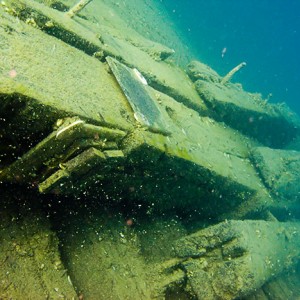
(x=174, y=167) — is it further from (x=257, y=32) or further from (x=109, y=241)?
(x=257, y=32)

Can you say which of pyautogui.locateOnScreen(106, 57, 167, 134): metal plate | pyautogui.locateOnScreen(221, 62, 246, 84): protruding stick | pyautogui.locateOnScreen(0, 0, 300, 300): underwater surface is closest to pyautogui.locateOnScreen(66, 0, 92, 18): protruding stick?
pyautogui.locateOnScreen(0, 0, 300, 300): underwater surface

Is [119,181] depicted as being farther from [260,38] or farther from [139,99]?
[260,38]

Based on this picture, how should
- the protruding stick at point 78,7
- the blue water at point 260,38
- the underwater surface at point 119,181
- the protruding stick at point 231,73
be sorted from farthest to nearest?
the blue water at point 260,38, the protruding stick at point 231,73, the protruding stick at point 78,7, the underwater surface at point 119,181

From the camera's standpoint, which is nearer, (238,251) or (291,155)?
(238,251)

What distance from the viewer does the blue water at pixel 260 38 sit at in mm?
47375

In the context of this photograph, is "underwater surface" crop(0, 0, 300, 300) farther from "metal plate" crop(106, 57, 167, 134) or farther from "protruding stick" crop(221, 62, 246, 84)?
"protruding stick" crop(221, 62, 246, 84)

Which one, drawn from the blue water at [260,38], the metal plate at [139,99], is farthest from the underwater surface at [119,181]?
the blue water at [260,38]

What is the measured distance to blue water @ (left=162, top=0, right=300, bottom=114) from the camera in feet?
155

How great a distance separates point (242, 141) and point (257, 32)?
3337 inches

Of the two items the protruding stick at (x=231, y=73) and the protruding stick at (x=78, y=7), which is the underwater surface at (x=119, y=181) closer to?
the protruding stick at (x=78, y=7)

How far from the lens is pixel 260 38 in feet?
256

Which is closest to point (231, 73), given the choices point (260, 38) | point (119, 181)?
point (119, 181)

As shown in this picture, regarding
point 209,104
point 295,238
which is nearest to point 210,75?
point 209,104

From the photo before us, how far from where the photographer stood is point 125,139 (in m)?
3.01
